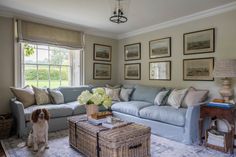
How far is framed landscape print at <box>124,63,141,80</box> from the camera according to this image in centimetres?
506

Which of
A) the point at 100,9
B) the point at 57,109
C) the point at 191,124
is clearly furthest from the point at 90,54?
the point at 191,124

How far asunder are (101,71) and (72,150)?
293cm

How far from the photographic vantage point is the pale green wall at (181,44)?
3283mm

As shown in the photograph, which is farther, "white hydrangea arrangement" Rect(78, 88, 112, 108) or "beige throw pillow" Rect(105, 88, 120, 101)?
"beige throw pillow" Rect(105, 88, 120, 101)

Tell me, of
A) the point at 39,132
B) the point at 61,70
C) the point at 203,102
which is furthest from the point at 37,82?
the point at 203,102

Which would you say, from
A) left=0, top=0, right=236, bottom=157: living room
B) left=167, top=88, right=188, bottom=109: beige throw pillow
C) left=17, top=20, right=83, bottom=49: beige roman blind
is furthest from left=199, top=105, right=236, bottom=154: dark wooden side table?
left=17, top=20, right=83, bottom=49: beige roman blind

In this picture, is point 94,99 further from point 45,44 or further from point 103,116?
point 45,44

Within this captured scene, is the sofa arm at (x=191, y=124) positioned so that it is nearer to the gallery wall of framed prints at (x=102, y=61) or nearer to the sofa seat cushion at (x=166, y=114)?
the sofa seat cushion at (x=166, y=114)

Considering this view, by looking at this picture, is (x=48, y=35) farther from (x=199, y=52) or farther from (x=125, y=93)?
(x=199, y=52)

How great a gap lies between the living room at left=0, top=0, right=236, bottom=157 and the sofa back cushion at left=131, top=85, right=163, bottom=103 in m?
0.03

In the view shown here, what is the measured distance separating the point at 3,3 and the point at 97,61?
2627mm

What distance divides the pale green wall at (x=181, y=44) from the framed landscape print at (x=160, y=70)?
10cm

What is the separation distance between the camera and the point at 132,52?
523 centimetres

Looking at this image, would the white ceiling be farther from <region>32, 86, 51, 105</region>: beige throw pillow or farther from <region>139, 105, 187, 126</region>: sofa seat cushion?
<region>139, 105, 187, 126</region>: sofa seat cushion
